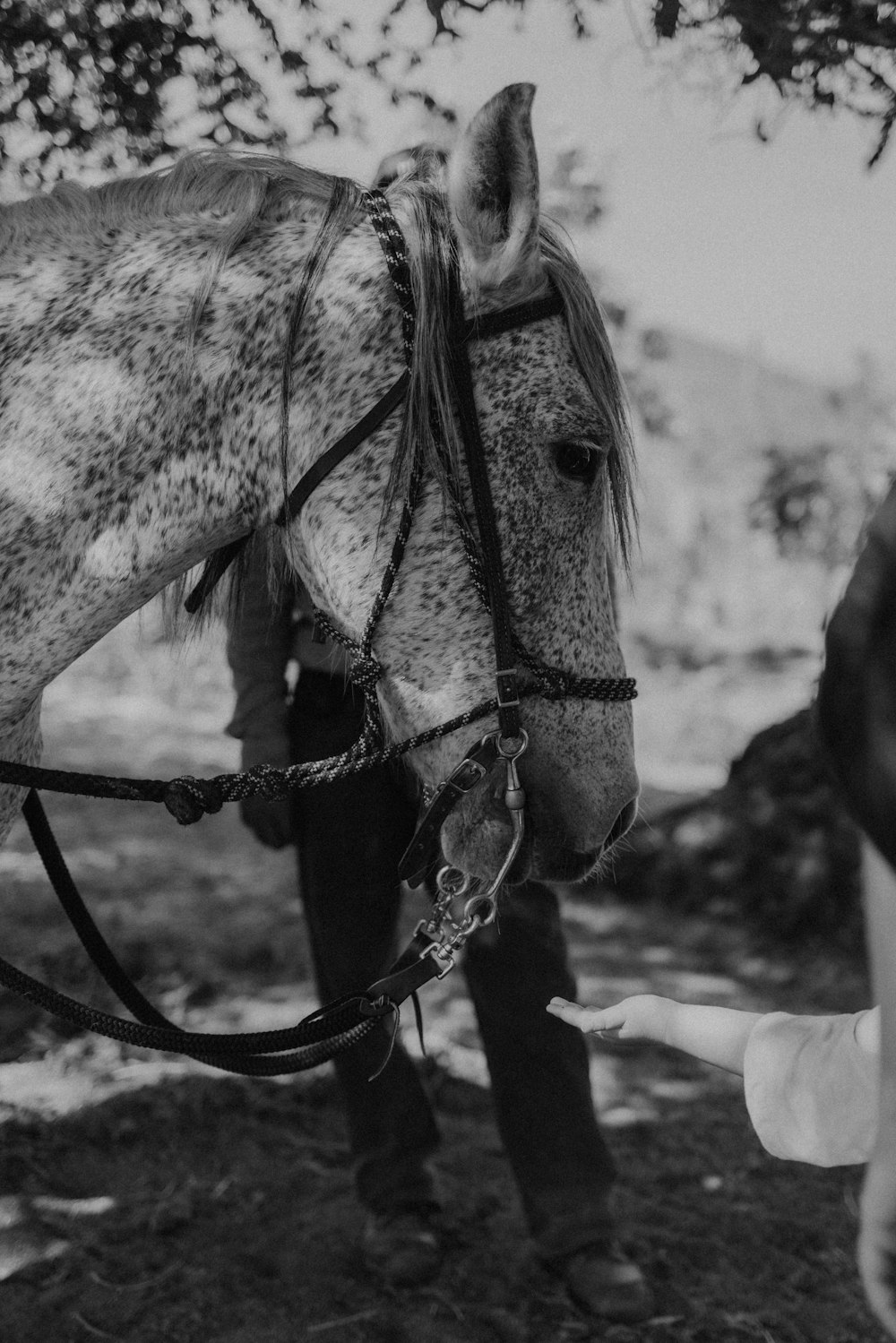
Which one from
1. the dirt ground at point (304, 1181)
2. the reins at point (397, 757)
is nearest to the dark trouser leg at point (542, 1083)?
the dirt ground at point (304, 1181)

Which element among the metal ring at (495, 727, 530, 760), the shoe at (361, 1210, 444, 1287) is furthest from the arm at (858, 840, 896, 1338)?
the shoe at (361, 1210, 444, 1287)

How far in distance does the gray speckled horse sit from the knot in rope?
29cm

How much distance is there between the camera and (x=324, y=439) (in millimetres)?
1749

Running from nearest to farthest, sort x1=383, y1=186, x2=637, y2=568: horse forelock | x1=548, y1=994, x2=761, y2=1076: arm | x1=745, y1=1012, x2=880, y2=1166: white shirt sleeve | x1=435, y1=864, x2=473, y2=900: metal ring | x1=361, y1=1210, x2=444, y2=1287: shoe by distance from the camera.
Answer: x1=745, y1=1012, x2=880, y2=1166: white shirt sleeve, x1=548, y1=994, x2=761, y2=1076: arm, x1=383, y1=186, x2=637, y2=568: horse forelock, x1=435, y1=864, x2=473, y2=900: metal ring, x1=361, y1=1210, x2=444, y2=1287: shoe

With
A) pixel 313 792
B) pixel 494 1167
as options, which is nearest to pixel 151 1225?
pixel 494 1167

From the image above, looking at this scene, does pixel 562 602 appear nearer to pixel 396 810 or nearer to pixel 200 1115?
pixel 396 810

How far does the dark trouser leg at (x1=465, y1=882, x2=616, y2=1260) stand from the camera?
2.59 metres

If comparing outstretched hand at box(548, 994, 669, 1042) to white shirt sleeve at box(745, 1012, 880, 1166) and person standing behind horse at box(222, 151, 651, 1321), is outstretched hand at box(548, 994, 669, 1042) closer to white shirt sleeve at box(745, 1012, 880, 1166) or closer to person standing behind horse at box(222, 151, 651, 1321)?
white shirt sleeve at box(745, 1012, 880, 1166)

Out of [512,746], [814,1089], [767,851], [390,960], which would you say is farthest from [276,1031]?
[767,851]

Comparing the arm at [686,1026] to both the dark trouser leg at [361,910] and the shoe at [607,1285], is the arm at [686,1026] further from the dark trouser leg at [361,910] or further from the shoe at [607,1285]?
the shoe at [607,1285]

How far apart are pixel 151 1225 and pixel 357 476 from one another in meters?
2.21

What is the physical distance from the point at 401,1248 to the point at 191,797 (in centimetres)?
156

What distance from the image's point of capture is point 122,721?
410 inches

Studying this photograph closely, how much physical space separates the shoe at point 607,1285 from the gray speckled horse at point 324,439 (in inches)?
53.0
